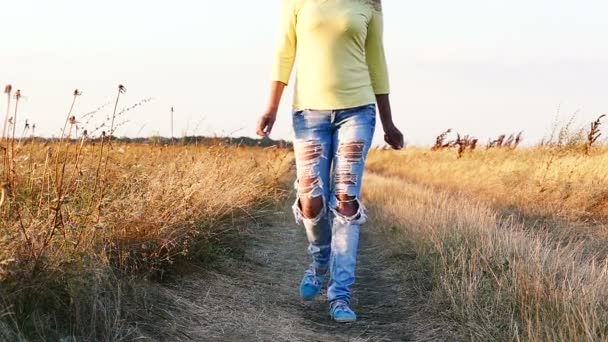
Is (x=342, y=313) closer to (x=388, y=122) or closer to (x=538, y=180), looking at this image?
(x=388, y=122)

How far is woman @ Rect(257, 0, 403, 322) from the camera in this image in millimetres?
3822

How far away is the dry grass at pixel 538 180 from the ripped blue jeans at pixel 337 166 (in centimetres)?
486

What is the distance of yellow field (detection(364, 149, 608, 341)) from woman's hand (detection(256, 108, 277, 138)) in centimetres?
135

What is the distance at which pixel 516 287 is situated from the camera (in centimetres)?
335

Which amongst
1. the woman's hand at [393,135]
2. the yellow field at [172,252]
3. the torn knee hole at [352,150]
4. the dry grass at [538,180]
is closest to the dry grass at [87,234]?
the yellow field at [172,252]

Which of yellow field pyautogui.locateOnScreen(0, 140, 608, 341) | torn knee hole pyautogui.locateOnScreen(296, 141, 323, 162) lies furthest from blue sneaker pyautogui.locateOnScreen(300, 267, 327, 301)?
torn knee hole pyautogui.locateOnScreen(296, 141, 323, 162)

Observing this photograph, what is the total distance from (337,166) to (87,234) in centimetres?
142

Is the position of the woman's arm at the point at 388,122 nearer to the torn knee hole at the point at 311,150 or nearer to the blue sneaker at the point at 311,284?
the torn knee hole at the point at 311,150

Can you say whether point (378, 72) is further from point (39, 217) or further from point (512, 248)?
point (39, 217)

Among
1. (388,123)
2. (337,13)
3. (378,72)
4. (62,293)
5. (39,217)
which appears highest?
(337,13)

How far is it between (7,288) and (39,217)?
2.48 ft

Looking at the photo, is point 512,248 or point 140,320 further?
point 512,248

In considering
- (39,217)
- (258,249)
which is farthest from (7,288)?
(258,249)

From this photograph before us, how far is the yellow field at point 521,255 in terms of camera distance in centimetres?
304
